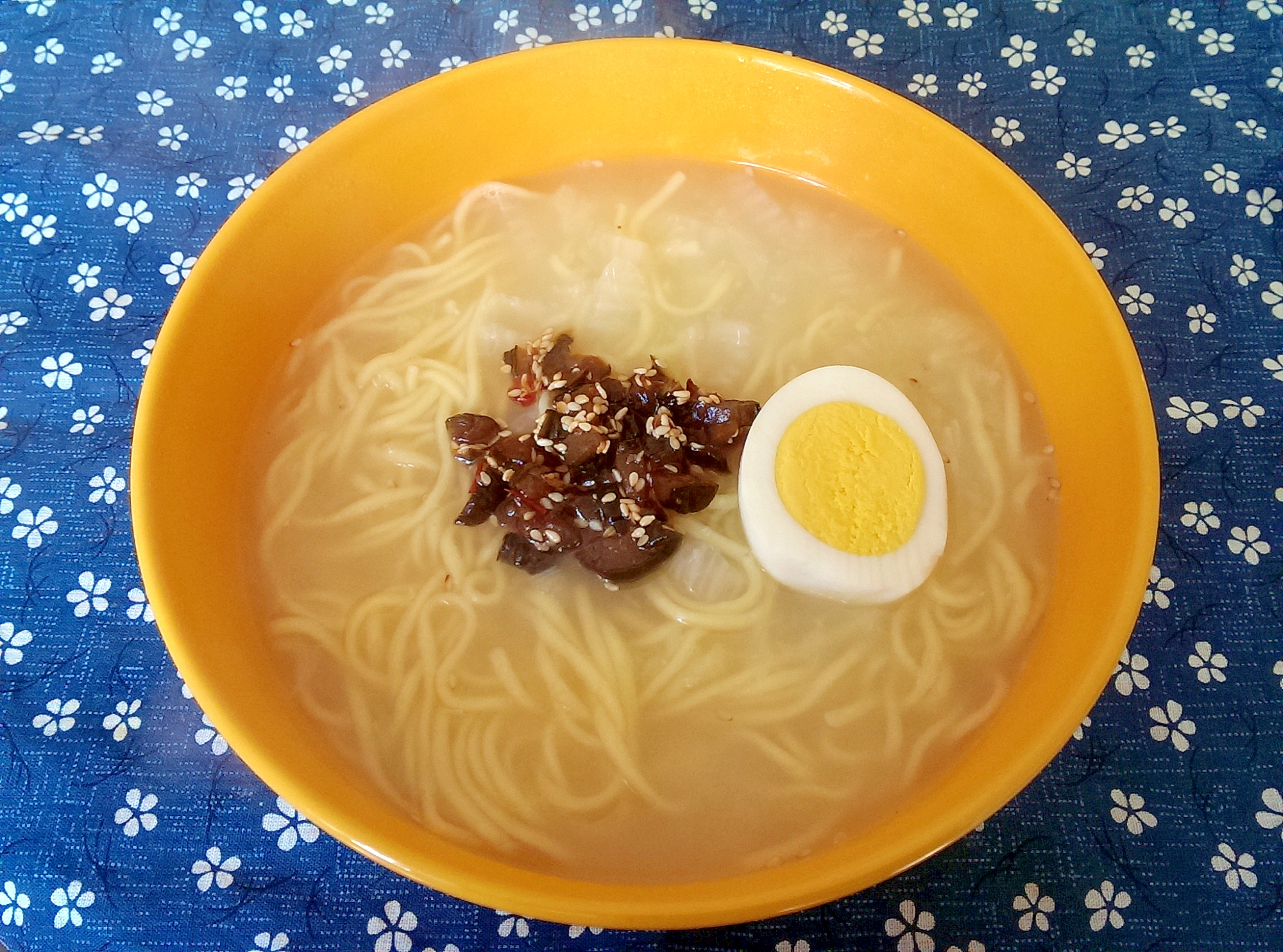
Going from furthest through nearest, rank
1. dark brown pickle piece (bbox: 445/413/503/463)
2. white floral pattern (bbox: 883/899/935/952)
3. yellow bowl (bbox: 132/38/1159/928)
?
dark brown pickle piece (bbox: 445/413/503/463) < white floral pattern (bbox: 883/899/935/952) < yellow bowl (bbox: 132/38/1159/928)

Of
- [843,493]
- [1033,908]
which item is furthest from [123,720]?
[1033,908]

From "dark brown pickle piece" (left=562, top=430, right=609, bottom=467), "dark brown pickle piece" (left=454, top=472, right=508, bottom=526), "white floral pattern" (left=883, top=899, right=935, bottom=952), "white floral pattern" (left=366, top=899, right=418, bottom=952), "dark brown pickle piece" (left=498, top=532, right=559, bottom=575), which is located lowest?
"white floral pattern" (left=366, top=899, right=418, bottom=952)

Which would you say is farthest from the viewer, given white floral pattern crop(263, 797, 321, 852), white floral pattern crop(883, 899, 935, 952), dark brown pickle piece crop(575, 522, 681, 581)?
dark brown pickle piece crop(575, 522, 681, 581)

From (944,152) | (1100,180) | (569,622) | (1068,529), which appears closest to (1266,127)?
(1100,180)

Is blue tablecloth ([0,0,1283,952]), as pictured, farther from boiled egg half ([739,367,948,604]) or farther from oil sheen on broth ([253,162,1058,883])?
boiled egg half ([739,367,948,604])

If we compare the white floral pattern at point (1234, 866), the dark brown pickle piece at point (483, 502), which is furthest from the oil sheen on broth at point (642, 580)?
the white floral pattern at point (1234, 866)

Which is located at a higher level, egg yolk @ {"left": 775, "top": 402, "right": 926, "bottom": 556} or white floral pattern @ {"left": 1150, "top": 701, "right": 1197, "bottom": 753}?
A: egg yolk @ {"left": 775, "top": 402, "right": 926, "bottom": 556}

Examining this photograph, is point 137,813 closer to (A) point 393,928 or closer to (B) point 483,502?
(A) point 393,928

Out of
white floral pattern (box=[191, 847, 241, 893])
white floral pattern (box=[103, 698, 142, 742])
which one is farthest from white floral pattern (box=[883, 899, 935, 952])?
white floral pattern (box=[103, 698, 142, 742])

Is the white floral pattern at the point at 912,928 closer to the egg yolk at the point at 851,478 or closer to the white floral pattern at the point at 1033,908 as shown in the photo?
the white floral pattern at the point at 1033,908
